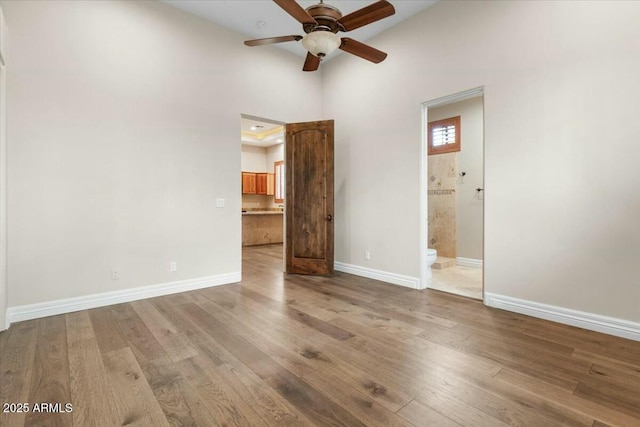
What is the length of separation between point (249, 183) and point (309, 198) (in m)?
5.13

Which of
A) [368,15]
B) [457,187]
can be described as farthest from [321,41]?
[457,187]

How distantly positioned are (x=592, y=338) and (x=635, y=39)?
2455 mm

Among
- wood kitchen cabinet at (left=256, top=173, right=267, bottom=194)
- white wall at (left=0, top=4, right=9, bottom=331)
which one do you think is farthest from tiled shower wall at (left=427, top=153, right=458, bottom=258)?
white wall at (left=0, top=4, right=9, bottom=331)

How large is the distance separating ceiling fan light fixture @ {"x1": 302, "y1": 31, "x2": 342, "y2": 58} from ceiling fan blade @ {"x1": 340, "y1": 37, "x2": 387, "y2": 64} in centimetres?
24

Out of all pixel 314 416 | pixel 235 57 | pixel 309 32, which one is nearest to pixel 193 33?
pixel 235 57

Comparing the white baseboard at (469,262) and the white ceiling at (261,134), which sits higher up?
the white ceiling at (261,134)

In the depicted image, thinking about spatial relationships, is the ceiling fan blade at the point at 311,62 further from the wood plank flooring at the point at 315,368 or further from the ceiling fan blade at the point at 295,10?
the wood plank flooring at the point at 315,368

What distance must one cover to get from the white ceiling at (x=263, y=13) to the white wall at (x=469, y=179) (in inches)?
85.7

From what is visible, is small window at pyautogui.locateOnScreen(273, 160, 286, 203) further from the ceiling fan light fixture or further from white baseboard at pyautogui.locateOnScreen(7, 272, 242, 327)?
the ceiling fan light fixture

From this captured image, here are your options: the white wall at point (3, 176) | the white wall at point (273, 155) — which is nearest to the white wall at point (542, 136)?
the white wall at point (3, 176)

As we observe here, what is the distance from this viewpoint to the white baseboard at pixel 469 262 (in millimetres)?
5158

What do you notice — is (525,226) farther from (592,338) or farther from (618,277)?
(592,338)

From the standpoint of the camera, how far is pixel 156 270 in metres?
3.59

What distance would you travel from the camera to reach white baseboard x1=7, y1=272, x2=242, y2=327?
2832 mm
